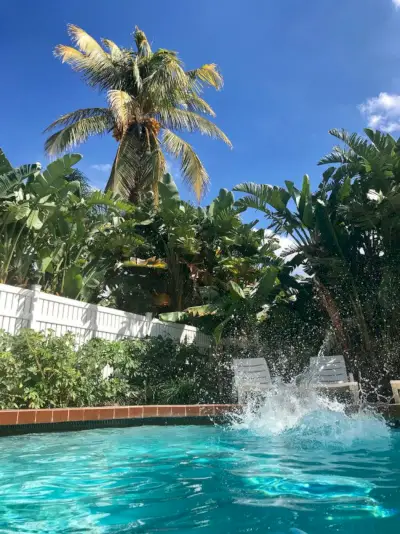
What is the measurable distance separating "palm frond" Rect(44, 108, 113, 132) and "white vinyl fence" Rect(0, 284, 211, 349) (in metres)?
8.27

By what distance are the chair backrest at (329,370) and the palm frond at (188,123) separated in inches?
381

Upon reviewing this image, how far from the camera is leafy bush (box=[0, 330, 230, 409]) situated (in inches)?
247

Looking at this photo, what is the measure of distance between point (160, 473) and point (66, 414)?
106 inches

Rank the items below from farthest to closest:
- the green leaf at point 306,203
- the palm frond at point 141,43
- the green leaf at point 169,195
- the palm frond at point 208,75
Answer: the palm frond at point 208,75 < the palm frond at point 141,43 < the green leaf at point 169,195 < the green leaf at point 306,203

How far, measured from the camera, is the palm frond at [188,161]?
15.1 metres

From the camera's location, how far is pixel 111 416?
21.2 ft

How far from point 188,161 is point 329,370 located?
878cm

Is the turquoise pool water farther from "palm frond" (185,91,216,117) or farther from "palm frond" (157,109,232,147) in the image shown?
"palm frond" (185,91,216,117)

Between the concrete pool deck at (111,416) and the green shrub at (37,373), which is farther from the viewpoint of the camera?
the green shrub at (37,373)

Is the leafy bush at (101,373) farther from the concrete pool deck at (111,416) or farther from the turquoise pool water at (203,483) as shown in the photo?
the turquoise pool water at (203,483)

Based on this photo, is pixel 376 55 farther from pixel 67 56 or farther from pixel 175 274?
pixel 67 56

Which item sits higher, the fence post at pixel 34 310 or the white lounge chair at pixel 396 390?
the fence post at pixel 34 310

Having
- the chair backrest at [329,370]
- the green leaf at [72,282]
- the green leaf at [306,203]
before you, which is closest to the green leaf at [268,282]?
the green leaf at [306,203]

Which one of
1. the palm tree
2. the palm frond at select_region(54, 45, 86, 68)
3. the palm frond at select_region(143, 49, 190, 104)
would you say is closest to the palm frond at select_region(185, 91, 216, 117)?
the palm tree
